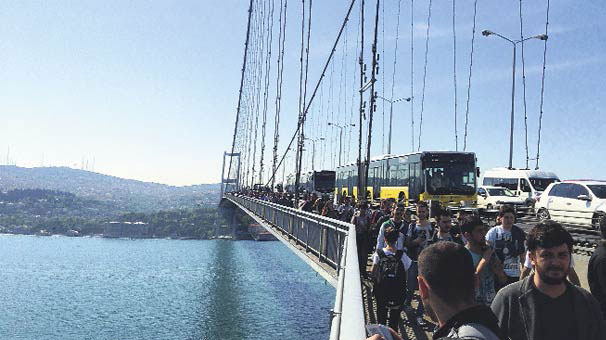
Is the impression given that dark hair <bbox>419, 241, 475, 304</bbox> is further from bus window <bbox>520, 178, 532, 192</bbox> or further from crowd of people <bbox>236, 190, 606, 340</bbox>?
bus window <bbox>520, 178, 532, 192</bbox>

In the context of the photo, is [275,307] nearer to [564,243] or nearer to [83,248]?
[564,243]

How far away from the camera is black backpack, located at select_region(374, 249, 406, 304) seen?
5.83m

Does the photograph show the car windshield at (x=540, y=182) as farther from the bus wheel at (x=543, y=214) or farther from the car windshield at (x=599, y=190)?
the car windshield at (x=599, y=190)

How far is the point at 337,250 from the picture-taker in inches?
362

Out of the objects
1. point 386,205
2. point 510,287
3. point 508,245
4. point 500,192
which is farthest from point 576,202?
point 510,287

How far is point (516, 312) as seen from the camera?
275cm

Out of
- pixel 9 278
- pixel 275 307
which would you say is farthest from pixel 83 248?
pixel 275 307

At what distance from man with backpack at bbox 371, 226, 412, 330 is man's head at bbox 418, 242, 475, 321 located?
3916 mm

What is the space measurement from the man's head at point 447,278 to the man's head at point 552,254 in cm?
111

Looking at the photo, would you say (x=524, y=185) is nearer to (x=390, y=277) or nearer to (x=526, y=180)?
(x=526, y=180)

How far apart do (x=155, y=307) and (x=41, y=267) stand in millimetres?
41663

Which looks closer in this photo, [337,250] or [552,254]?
[552,254]

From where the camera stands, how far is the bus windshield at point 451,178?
76.6ft

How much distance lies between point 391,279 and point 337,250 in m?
3.35
